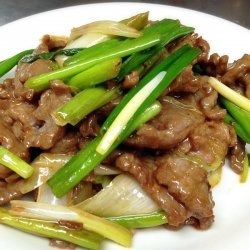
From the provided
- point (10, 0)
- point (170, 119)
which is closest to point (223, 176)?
point (170, 119)

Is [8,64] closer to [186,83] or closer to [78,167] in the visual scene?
[78,167]

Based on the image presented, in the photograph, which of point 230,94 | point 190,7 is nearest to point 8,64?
point 230,94

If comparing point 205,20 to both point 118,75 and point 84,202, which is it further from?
point 84,202

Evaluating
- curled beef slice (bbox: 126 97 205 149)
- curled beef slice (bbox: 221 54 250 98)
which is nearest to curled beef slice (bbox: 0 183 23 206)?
curled beef slice (bbox: 126 97 205 149)

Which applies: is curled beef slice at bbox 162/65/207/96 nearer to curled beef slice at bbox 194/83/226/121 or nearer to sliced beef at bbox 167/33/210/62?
curled beef slice at bbox 194/83/226/121

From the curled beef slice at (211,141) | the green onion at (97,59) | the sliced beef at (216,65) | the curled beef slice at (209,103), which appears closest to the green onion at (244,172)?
the curled beef slice at (211,141)
